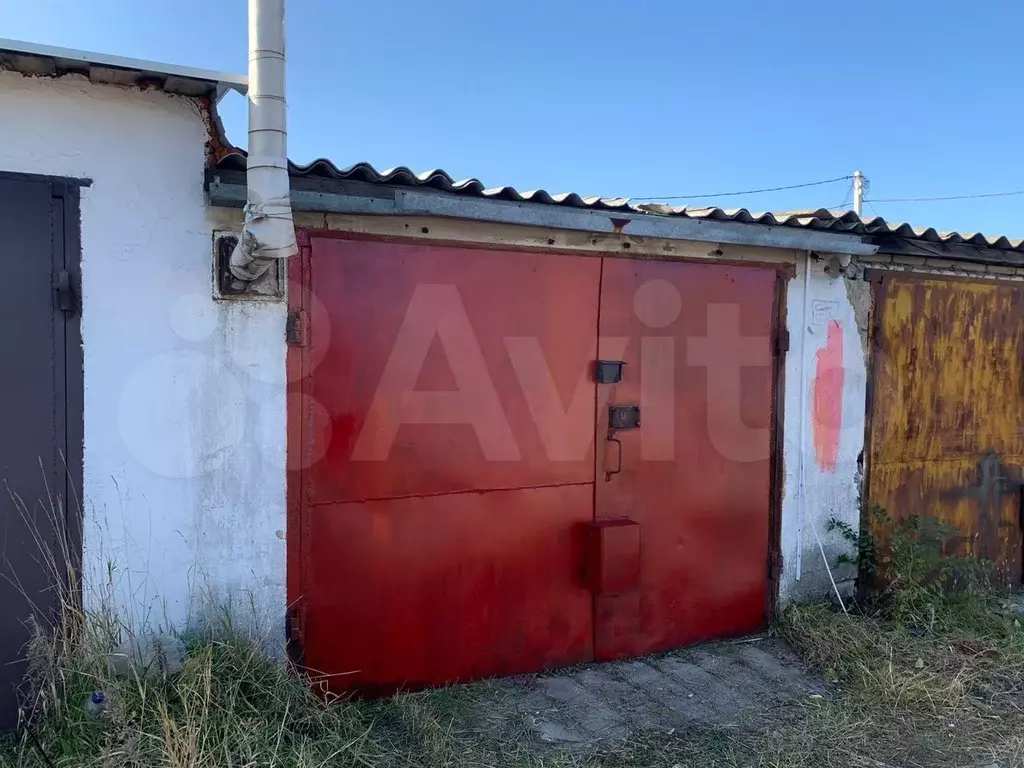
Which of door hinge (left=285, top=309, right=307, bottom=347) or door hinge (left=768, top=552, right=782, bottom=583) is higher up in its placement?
door hinge (left=285, top=309, right=307, bottom=347)

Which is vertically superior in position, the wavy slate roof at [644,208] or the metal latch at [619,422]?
the wavy slate roof at [644,208]

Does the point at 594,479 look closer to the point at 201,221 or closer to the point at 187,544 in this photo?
the point at 187,544

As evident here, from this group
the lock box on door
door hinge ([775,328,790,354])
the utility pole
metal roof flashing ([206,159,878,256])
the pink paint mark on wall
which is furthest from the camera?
the utility pole

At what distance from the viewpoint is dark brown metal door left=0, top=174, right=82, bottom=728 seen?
3104 millimetres

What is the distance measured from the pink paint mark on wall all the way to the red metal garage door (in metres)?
0.42

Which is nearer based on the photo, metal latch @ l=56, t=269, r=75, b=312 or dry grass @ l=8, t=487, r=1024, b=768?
dry grass @ l=8, t=487, r=1024, b=768

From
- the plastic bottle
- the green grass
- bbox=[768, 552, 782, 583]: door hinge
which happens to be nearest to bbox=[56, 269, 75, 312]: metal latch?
the green grass

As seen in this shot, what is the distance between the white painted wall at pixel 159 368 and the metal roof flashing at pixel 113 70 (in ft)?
0.17

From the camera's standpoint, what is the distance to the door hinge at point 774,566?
4.91 meters

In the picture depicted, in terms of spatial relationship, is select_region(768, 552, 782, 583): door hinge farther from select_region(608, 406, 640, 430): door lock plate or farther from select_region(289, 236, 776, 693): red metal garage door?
select_region(608, 406, 640, 430): door lock plate

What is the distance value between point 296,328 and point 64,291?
0.94 metres

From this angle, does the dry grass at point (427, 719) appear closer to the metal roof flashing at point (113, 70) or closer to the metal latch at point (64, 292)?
the metal latch at point (64, 292)

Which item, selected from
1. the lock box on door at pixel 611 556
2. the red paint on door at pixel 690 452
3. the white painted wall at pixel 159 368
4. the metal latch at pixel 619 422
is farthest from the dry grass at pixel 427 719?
the metal latch at pixel 619 422

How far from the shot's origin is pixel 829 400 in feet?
16.6
